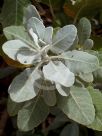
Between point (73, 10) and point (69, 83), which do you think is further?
point (73, 10)

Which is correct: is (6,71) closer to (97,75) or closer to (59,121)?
(59,121)

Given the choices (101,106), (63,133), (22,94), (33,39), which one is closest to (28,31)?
(33,39)

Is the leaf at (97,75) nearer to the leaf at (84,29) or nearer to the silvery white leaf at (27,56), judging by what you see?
the leaf at (84,29)

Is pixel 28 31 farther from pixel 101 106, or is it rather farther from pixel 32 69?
pixel 101 106

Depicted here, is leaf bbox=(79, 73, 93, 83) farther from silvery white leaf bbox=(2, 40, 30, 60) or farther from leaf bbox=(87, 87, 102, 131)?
silvery white leaf bbox=(2, 40, 30, 60)

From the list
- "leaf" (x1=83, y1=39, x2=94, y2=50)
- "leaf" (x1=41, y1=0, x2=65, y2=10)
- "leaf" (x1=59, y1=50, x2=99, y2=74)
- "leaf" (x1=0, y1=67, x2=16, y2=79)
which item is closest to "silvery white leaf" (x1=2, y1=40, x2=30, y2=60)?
"leaf" (x1=59, y1=50, x2=99, y2=74)

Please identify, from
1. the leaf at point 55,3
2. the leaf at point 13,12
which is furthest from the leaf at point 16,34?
the leaf at point 55,3
